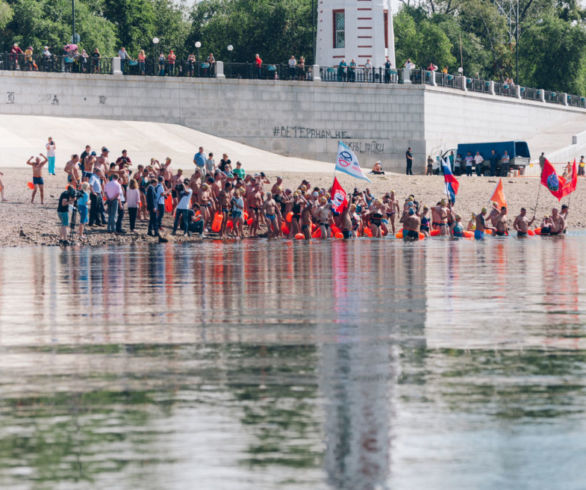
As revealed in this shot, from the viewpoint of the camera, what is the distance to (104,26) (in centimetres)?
7106

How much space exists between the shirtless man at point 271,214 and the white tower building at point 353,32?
3061 centimetres

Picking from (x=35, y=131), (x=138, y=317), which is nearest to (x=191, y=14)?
(x=35, y=131)

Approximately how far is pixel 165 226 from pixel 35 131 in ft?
55.0

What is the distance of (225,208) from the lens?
34219mm

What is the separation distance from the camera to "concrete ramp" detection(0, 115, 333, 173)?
4725 centimetres

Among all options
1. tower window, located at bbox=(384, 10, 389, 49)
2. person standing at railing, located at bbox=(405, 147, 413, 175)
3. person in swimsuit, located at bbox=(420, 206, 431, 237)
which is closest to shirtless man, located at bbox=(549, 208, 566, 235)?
person in swimsuit, located at bbox=(420, 206, 431, 237)

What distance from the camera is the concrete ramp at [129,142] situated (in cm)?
4725

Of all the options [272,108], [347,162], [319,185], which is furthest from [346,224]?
[272,108]

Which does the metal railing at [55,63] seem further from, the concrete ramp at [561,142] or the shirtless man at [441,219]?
the concrete ramp at [561,142]

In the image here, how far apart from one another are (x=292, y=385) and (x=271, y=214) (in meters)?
26.4

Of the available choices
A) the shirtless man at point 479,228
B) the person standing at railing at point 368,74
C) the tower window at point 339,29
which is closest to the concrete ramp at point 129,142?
the person standing at railing at point 368,74

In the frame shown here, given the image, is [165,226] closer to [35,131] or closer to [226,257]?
[226,257]

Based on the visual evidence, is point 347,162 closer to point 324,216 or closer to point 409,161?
point 324,216

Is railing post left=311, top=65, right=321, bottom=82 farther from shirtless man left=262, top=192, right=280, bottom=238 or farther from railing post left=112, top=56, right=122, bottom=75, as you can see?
shirtless man left=262, top=192, right=280, bottom=238
